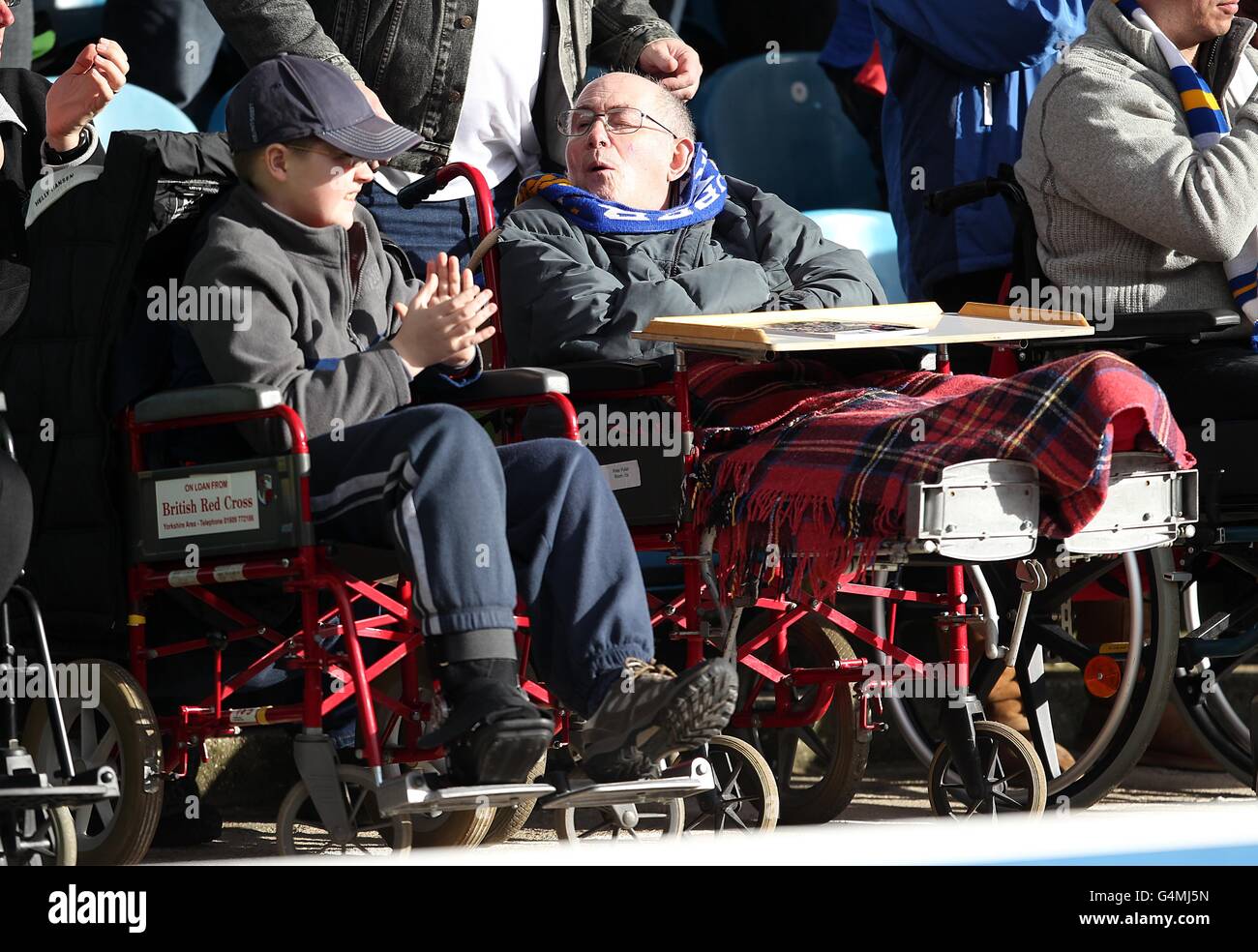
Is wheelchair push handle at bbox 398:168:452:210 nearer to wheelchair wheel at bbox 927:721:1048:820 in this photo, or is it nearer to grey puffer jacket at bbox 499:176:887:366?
grey puffer jacket at bbox 499:176:887:366

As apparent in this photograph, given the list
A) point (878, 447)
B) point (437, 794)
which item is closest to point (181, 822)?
point (437, 794)

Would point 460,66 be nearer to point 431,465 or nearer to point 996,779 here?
point 431,465

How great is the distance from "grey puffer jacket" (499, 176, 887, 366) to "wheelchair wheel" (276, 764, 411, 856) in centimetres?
92

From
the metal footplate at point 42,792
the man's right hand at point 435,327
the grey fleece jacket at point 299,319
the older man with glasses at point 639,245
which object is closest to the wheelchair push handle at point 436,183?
the older man with glasses at point 639,245

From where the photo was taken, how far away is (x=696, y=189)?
13.9 ft

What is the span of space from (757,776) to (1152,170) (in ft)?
4.72

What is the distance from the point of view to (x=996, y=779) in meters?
3.80

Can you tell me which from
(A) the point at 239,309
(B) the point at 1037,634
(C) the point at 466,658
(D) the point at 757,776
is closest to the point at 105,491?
(A) the point at 239,309

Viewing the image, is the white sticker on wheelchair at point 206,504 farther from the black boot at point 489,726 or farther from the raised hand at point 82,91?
the raised hand at point 82,91

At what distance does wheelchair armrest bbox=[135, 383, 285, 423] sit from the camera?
124 inches

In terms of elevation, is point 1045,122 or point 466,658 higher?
point 1045,122

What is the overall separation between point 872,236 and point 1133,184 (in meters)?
Answer: 1.77

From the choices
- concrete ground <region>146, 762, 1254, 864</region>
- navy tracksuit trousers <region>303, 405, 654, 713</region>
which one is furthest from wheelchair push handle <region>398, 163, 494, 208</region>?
concrete ground <region>146, 762, 1254, 864</region>

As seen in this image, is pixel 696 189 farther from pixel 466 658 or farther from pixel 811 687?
pixel 466 658
